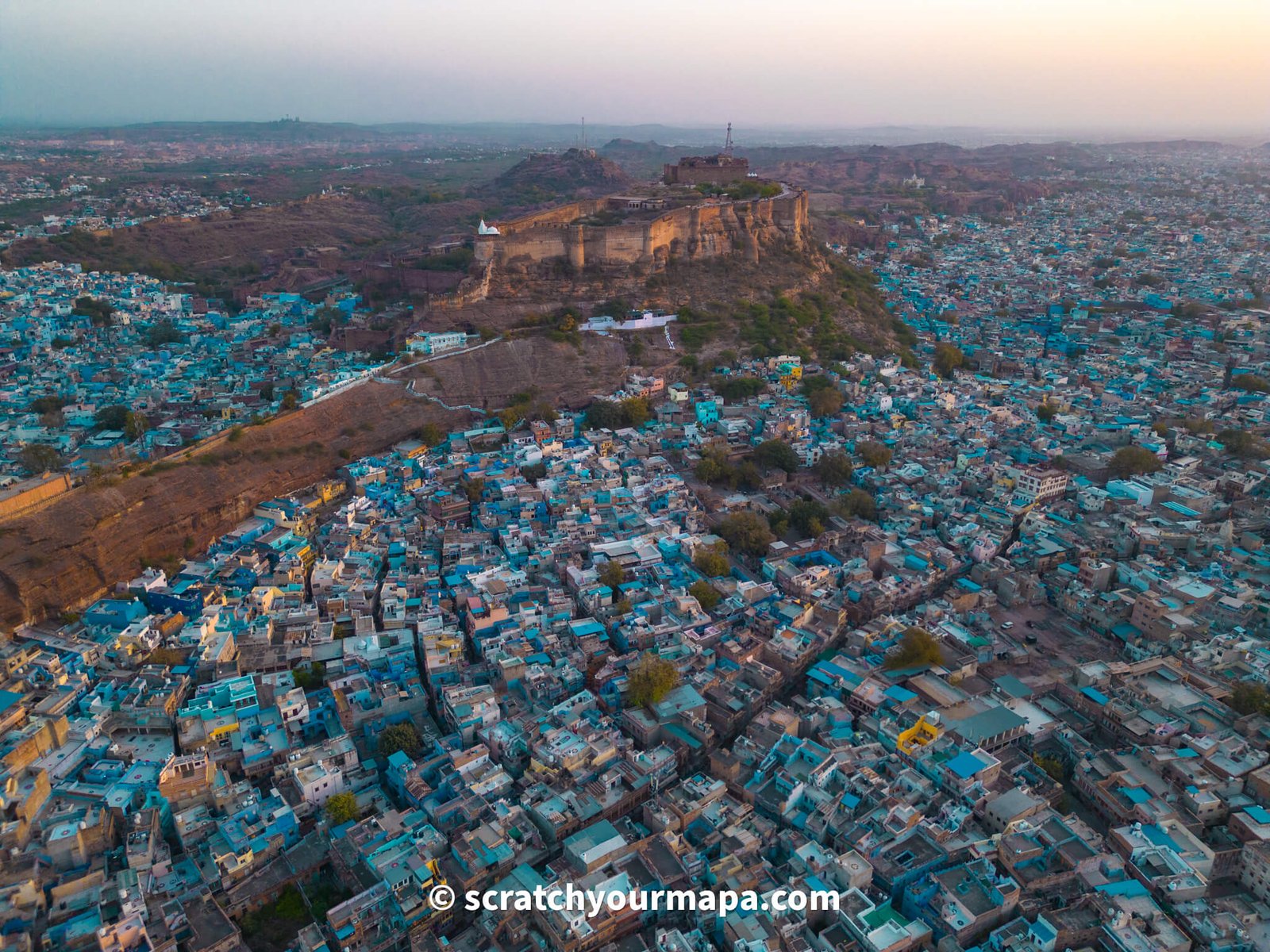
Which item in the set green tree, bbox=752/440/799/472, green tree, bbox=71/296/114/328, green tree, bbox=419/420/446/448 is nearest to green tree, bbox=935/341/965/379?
green tree, bbox=752/440/799/472

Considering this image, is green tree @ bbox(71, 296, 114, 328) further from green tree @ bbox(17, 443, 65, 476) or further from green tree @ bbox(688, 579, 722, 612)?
green tree @ bbox(688, 579, 722, 612)

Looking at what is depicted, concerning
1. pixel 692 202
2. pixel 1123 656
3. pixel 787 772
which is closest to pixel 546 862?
pixel 787 772

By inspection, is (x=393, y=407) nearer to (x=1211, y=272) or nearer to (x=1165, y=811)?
(x=1165, y=811)

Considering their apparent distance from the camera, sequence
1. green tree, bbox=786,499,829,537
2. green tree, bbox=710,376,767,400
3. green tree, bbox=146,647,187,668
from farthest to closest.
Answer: green tree, bbox=710,376,767,400 → green tree, bbox=786,499,829,537 → green tree, bbox=146,647,187,668

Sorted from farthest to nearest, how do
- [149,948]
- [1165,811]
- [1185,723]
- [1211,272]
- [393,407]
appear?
[1211,272]
[393,407]
[1185,723]
[1165,811]
[149,948]

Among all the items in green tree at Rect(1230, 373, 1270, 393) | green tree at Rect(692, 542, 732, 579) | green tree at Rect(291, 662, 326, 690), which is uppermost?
green tree at Rect(1230, 373, 1270, 393)

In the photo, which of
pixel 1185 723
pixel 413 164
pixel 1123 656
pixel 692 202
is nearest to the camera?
pixel 1185 723

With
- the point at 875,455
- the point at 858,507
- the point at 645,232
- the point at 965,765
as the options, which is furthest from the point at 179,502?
the point at 645,232
